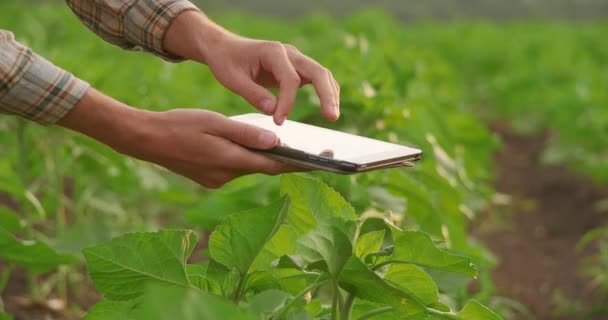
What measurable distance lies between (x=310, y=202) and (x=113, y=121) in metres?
0.47

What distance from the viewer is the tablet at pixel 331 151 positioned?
6.08 ft

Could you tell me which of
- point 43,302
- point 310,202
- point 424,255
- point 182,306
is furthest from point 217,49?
point 43,302

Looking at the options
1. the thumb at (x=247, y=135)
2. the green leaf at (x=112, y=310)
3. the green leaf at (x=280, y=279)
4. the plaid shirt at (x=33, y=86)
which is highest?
the thumb at (x=247, y=135)

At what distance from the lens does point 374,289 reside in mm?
1757

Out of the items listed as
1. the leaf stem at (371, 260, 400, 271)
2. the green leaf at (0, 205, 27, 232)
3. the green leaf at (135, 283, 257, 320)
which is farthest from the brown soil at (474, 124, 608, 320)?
the green leaf at (135, 283, 257, 320)

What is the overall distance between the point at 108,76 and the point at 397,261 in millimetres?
2694

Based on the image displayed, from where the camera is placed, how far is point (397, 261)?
177 centimetres

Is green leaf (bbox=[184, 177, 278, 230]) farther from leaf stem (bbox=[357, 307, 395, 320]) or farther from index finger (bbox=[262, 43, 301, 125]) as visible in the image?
leaf stem (bbox=[357, 307, 395, 320])

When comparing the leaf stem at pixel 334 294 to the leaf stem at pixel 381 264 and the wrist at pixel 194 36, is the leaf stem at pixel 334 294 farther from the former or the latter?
the wrist at pixel 194 36

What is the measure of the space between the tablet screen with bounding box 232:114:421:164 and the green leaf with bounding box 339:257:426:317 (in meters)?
0.22

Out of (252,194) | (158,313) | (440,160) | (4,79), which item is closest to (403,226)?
(440,160)

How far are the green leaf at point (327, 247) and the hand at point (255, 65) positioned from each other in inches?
16.3

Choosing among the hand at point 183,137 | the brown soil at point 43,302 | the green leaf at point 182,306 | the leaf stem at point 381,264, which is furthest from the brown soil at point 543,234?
the green leaf at point 182,306

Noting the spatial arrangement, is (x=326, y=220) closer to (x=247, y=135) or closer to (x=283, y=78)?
(x=247, y=135)
